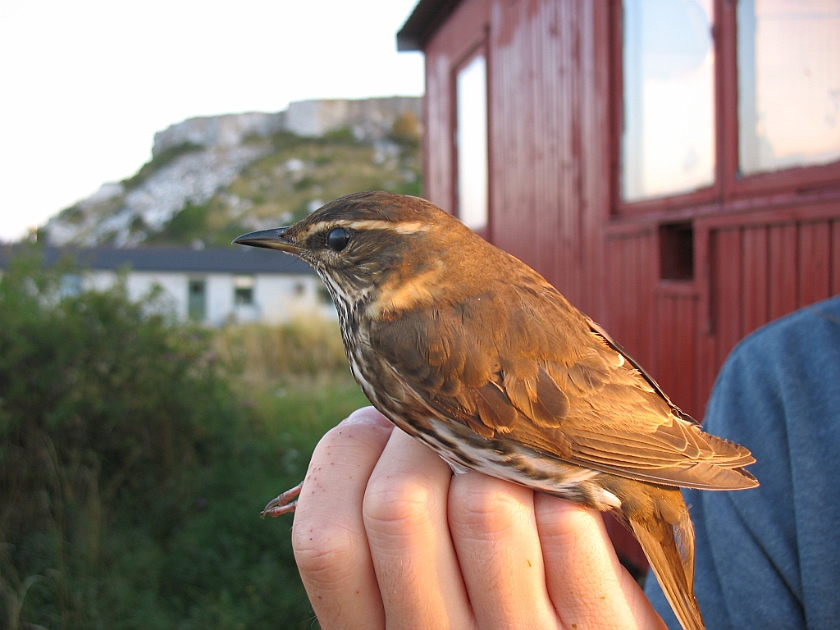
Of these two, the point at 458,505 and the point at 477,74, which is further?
the point at 477,74

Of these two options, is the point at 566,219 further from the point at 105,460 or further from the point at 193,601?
the point at 105,460

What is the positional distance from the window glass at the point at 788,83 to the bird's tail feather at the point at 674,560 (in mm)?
2349

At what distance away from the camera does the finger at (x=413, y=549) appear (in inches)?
63.7

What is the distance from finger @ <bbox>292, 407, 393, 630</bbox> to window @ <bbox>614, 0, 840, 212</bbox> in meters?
2.84

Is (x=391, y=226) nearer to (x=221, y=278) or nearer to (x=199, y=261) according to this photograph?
(x=221, y=278)

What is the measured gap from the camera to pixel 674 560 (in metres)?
1.90

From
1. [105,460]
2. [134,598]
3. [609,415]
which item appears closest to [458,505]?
[609,415]

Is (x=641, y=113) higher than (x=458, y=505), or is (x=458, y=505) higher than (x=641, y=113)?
(x=641, y=113)

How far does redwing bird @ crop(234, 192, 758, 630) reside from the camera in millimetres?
1707

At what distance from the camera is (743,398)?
223cm

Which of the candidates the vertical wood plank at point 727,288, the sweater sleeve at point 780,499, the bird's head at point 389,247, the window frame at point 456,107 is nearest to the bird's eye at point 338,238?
the bird's head at point 389,247

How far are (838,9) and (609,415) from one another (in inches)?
106

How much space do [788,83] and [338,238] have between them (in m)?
2.85

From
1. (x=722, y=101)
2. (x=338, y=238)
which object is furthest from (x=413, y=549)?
(x=722, y=101)
